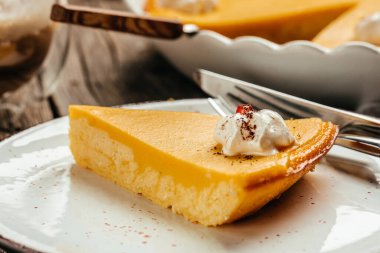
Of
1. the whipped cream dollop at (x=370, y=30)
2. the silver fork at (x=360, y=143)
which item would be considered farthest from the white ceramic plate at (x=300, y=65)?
the silver fork at (x=360, y=143)

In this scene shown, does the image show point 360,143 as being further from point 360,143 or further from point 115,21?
point 115,21

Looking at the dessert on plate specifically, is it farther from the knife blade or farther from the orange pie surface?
the orange pie surface

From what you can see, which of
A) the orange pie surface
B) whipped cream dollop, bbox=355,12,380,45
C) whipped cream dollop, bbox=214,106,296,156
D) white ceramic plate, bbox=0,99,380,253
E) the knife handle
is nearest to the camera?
white ceramic plate, bbox=0,99,380,253

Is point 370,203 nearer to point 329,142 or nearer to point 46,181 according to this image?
point 329,142

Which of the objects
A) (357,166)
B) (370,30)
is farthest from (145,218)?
(370,30)

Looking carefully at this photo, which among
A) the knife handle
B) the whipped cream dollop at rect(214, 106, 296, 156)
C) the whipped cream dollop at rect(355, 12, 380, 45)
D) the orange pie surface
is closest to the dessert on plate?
the whipped cream dollop at rect(214, 106, 296, 156)

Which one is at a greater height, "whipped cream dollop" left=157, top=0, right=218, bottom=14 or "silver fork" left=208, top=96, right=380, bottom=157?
"whipped cream dollop" left=157, top=0, right=218, bottom=14

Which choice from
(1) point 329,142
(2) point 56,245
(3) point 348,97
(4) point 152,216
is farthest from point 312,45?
(2) point 56,245
